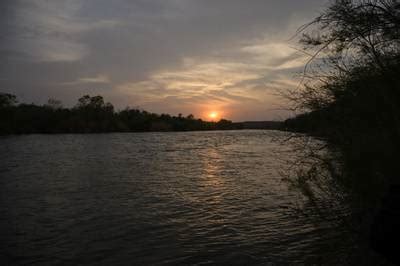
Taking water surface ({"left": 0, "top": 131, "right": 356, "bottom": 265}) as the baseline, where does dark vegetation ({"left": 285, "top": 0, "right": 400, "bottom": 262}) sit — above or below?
above

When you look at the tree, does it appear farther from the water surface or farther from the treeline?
the water surface

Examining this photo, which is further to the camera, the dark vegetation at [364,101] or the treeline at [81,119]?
the treeline at [81,119]

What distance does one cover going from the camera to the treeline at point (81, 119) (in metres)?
104

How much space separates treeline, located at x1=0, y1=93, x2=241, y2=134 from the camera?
10419 centimetres

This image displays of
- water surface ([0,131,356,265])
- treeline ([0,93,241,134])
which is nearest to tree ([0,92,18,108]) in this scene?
treeline ([0,93,241,134])

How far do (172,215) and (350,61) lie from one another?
841 centimetres

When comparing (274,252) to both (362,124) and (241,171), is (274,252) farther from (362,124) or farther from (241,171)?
(241,171)

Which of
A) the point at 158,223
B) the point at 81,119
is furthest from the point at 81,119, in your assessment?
the point at 158,223

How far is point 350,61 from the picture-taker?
819cm

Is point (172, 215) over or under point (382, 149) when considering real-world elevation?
under

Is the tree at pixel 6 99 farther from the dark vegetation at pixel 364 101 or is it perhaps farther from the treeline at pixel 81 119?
the dark vegetation at pixel 364 101

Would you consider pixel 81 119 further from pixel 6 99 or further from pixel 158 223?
pixel 158 223

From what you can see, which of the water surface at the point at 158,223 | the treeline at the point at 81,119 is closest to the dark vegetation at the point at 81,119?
the treeline at the point at 81,119

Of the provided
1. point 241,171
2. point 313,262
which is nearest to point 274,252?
point 313,262
